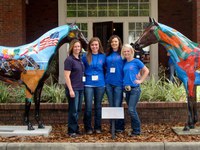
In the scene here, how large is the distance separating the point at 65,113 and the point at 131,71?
2294mm

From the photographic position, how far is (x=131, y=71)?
6.35m

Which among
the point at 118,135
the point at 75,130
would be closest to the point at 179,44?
the point at 118,135

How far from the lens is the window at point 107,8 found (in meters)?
14.9

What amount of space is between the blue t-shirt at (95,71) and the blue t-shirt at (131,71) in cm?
46

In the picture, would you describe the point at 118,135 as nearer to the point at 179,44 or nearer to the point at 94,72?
the point at 94,72

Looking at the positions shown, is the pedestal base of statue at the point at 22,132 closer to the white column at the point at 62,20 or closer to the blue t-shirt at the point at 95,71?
the blue t-shirt at the point at 95,71

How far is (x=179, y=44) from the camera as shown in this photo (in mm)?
6695

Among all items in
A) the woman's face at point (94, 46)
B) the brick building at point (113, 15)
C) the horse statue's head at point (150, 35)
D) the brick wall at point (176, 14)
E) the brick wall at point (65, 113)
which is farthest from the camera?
the brick wall at point (176, 14)

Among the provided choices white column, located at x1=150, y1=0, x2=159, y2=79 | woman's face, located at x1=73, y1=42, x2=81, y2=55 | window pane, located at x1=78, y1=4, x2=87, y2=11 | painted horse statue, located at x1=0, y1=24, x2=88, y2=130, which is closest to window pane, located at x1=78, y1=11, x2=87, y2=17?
window pane, located at x1=78, y1=4, x2=87, y2=11

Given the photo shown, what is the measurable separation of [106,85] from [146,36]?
123 cm

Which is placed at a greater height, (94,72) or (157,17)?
(157,17)

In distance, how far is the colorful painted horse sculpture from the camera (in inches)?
261

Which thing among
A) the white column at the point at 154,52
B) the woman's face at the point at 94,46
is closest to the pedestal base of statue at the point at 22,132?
the woman's face at the point at 94,46

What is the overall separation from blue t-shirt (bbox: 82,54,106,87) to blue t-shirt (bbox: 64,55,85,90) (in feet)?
0.62
